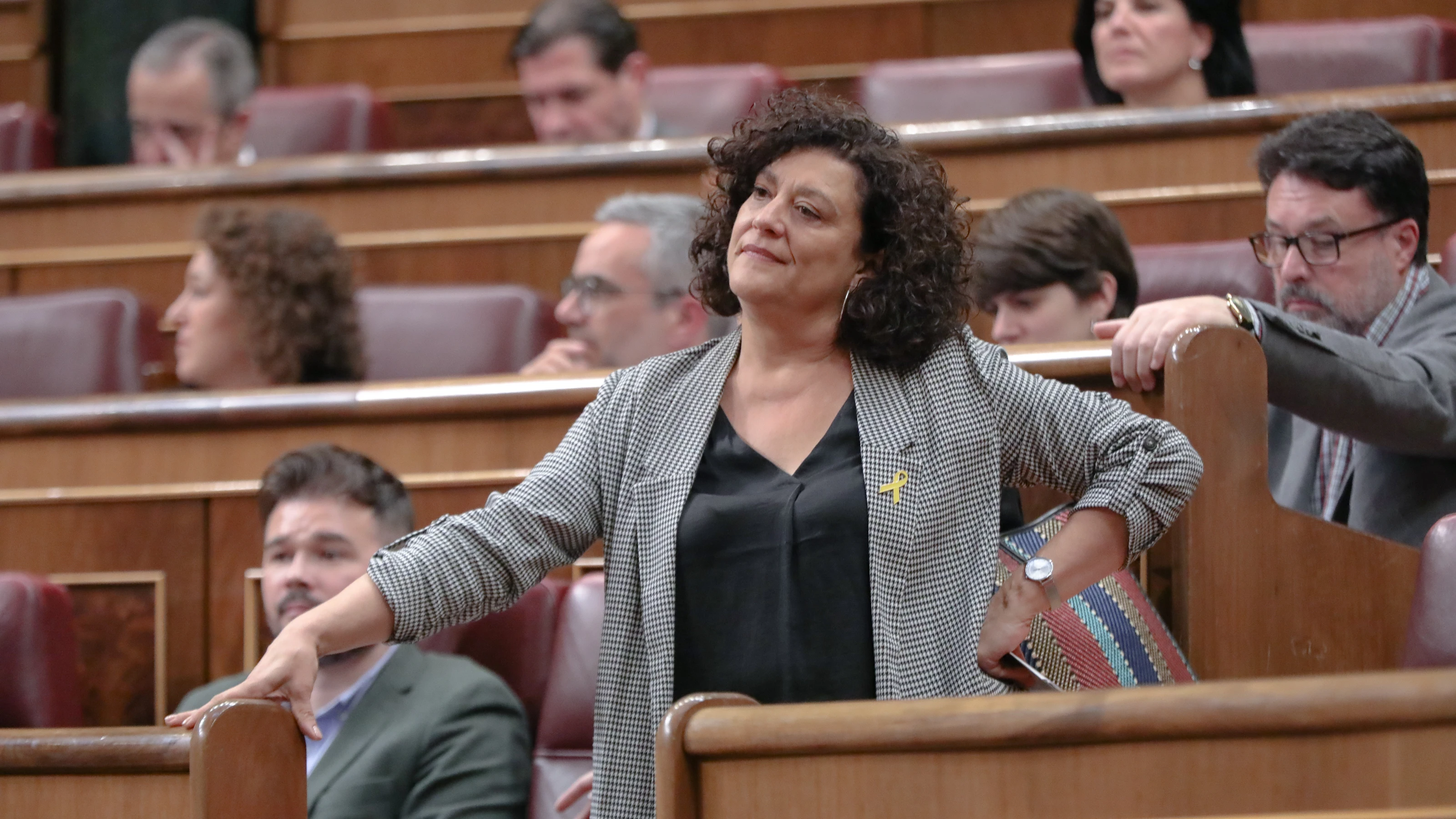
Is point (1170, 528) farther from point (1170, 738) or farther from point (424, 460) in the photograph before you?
point (424, 460)

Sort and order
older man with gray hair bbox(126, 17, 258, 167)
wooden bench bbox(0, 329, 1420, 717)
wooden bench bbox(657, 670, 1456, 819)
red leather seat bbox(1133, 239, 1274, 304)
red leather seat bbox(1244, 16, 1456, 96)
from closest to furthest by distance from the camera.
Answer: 1. wooden bench bbox(657, 670, 1456, 819)
2. wooden bench bbox(0, 329, 1420, 717)
3. red leather seat bbox(1133, 239, 1274, 304)
4. red leather seat bbox(1244, 16, 1456, 96)
5. older man with gray hair bbox(126, 17, 258, 167)

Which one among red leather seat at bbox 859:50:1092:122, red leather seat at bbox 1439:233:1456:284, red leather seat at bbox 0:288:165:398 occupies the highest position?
red leather seat at bbox 859:50:1092:122

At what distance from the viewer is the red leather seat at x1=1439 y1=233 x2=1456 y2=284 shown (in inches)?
36.8

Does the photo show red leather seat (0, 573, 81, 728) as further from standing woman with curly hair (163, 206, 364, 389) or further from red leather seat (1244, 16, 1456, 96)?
red leather seat (1244, 16, 1456, 96)

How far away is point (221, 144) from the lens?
1423 mm

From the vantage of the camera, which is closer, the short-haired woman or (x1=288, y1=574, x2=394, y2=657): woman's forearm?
(x1=288, y1=574, x2=394, y2=657): woman's forearm

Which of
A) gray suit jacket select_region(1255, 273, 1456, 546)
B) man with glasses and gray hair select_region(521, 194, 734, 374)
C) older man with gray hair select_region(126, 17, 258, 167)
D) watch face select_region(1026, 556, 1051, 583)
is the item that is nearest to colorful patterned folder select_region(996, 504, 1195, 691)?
watch face select_region(1026, 556, 1051, 583)

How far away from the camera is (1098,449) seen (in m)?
0.60

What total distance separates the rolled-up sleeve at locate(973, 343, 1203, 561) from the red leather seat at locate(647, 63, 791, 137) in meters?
0.86

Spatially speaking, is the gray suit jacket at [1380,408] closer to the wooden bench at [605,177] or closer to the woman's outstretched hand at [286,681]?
the wooden bench at [605,177]

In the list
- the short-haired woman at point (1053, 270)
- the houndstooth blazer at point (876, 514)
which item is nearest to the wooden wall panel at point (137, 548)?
the houndstooth blazer at point (876, 514)

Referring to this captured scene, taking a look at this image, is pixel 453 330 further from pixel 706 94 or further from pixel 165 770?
pixel 165 770

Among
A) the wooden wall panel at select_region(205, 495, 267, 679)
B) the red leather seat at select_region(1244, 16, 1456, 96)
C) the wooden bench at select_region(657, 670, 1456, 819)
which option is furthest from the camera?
the red leather seat at select_region(1244, 16, 1456, 96)

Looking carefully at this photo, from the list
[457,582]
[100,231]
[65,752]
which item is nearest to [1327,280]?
[457,582]
